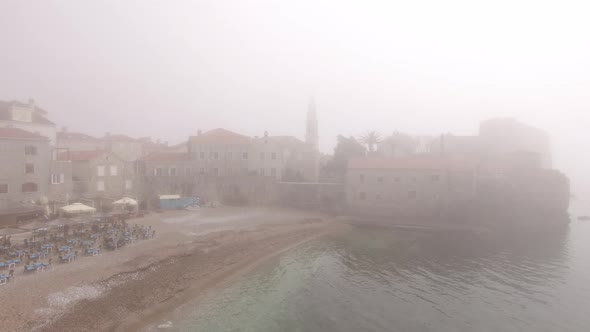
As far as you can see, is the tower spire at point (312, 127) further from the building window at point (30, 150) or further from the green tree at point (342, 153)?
the building window at point (30, 150)

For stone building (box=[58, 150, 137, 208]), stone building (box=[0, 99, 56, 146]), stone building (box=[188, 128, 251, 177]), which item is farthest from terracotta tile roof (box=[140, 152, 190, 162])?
stone building (box=[0, 99, 56, 146])

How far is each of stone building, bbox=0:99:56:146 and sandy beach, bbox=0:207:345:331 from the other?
82.8 ft

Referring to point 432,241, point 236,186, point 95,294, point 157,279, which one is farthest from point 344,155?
point 95,294

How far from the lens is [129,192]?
48500 millimetres

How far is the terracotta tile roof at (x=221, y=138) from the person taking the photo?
58.7 m

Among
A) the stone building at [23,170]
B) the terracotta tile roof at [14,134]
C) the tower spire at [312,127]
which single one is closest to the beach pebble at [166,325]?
the stone building at [23,170]

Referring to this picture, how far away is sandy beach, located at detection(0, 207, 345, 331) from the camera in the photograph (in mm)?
16922

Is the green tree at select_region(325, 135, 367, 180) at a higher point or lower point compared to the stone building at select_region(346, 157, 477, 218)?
higher

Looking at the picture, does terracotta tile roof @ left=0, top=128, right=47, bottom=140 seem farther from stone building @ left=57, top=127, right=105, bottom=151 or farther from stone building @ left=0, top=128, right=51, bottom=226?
stone building @ left=57, top=127, right=105, bottom=151

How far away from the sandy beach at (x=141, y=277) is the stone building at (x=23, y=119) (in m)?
25.2

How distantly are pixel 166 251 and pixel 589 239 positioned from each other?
5079 cm

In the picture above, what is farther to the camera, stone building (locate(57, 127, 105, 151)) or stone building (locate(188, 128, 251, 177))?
stone building (locate(57, 127, 105, 151))

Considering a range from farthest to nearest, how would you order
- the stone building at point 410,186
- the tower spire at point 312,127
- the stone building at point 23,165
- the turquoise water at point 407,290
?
the tower spire at point 312,127 < the stone building at point 410,186 < the stone building at point 23,165 < the turquoise water at point 407,290

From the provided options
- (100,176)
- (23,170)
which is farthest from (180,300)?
(100,176)
